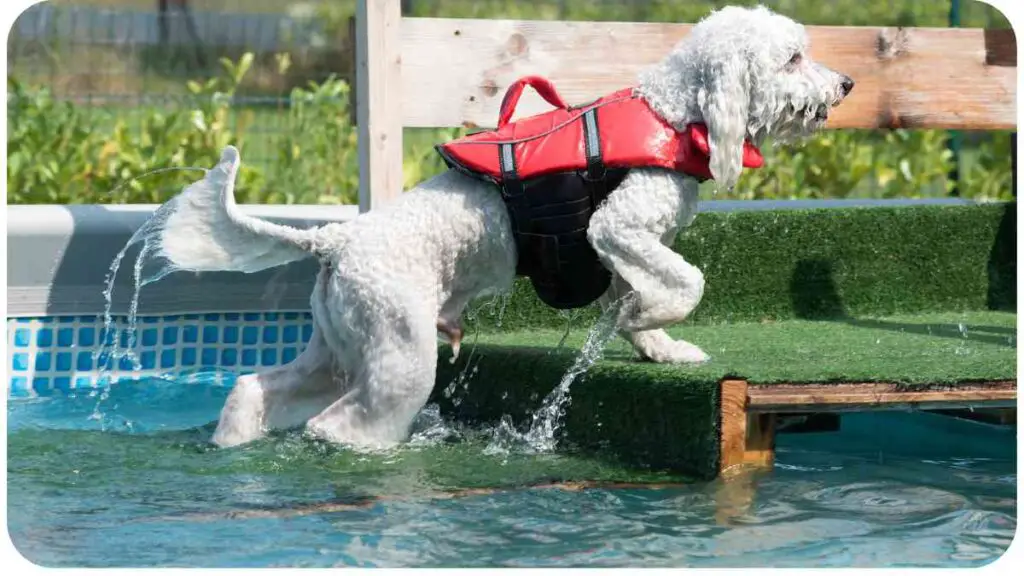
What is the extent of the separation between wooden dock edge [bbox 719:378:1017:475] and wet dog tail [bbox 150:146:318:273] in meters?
1.46

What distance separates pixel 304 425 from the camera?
188 inches

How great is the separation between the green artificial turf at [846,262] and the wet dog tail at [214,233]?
5.59 feet

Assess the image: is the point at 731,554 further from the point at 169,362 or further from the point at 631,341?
the point at 169,362

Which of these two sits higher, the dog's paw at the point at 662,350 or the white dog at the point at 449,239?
the white dog at the point at 449,239

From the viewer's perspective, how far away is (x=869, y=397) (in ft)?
14.3

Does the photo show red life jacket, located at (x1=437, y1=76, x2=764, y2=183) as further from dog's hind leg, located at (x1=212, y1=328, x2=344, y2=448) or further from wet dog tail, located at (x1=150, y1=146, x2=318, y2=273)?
dog's hind leg, located at (x1=212, y1=328, x2=344, y2=448)

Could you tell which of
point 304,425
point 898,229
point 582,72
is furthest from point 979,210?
point 304,425

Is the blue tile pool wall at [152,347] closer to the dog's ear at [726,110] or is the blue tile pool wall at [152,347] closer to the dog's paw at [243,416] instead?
the dog's paw at [243,416]

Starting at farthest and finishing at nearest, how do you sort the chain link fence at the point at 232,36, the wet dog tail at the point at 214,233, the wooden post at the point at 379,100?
the chain link fence at the point at 232,36, the wooden post at the point at 379,100, the wet dog tail at the point at 214,233

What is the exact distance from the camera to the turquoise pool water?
3.64 m

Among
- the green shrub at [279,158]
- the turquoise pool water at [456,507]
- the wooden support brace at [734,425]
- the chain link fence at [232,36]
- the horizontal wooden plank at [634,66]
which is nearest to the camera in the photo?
the turquoise pool water at [456,507]

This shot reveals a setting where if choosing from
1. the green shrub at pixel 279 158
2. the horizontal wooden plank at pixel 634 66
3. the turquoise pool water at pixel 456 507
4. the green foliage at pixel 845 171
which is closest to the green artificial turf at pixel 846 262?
the horizontal wooden plank at pixel 634 66

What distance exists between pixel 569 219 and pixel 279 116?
7139mm

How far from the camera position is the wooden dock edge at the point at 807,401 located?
4.27 metres
